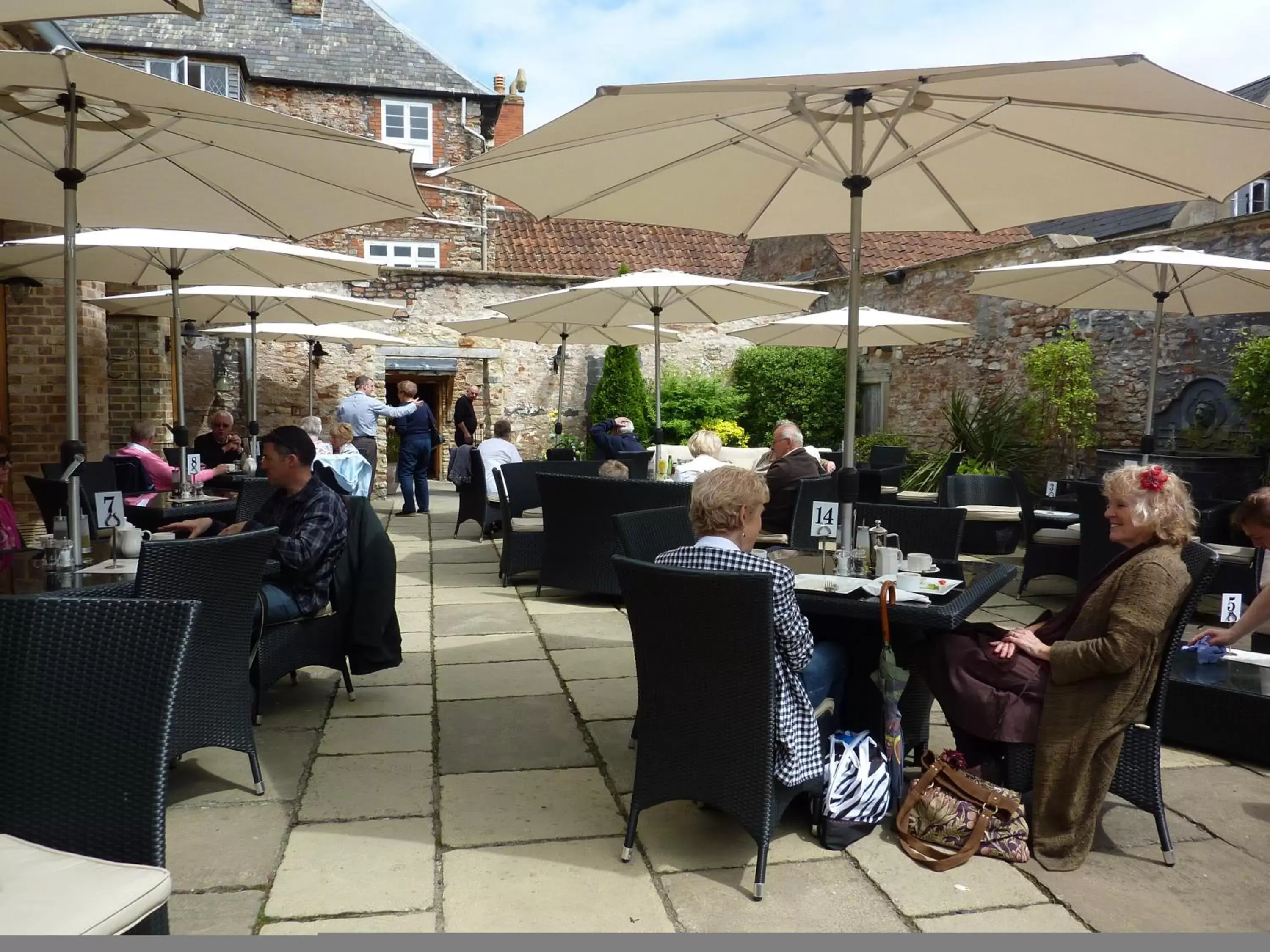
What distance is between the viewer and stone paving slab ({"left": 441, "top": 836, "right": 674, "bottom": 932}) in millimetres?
2295

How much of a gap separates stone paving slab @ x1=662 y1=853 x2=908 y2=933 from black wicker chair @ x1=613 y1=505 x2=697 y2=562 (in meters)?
1.16

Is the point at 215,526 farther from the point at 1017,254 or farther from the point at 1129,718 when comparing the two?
the point at 1017,254

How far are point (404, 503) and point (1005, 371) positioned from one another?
6977mm

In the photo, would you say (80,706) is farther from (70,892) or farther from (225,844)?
(225,844)

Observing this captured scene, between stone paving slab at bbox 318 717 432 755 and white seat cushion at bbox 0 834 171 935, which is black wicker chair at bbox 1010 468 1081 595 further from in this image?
white seat cushion at bbox 0 834 171 935

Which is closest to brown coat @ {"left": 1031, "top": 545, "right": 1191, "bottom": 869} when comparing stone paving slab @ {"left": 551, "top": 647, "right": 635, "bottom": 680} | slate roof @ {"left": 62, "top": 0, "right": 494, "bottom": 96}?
stone paving slab @ {"left": 551, "top": 647, "right": 635, "bottom": 680}

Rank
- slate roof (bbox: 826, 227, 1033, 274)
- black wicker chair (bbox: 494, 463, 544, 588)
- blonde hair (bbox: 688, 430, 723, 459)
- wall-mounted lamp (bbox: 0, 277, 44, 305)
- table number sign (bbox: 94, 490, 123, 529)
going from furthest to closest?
slate roof (bbox: 826, 227, 1033, 274), wall-mounted lamp (bbox: 0, 277, 44, 305), blonde hair (bbox: 688, 430, 723, 459), black wicker chair (bbox: 494, 463, 544, 588), table number sign (bbox: 94, 490, 123, 529)

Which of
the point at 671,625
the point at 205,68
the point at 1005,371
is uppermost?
the point at 205,68

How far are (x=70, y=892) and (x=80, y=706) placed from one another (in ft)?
1.24

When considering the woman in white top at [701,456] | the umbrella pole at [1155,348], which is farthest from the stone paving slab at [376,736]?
the umbrella pole at [1155,348]

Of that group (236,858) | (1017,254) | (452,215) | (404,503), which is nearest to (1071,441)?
(1017,254)

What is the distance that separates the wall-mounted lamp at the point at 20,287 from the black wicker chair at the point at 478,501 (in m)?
3.64

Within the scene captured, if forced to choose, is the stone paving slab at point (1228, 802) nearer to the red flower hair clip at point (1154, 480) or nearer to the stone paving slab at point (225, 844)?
the red flower hair clip at point (1154, 480)

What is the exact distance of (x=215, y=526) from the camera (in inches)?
190
